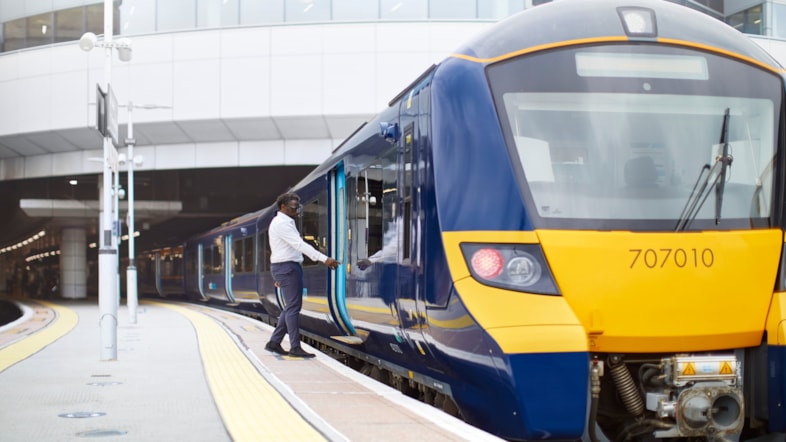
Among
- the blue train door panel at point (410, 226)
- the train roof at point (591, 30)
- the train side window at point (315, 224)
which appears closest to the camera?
the train roof at point (591, 30)

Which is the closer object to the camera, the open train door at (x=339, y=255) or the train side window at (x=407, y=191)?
the train side window at (x=407, y=191)

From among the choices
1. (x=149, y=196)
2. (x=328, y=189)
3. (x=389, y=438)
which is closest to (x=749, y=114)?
(x=389, y=438)

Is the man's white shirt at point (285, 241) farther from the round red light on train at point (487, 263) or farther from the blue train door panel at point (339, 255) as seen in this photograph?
the round red light on train at point (487, 263)

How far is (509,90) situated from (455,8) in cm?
2386

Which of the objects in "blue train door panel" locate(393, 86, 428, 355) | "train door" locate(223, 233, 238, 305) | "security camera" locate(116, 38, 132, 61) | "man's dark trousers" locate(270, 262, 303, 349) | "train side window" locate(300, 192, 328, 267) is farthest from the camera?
"train door" locate(223, 233, 238, 305)

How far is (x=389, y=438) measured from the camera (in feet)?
16.8

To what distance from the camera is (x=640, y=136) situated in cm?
560

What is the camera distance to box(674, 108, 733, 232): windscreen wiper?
17.9ft

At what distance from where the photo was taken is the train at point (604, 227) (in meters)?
5.18

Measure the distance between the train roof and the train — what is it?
18mm

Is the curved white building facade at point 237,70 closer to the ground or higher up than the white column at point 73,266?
higher up

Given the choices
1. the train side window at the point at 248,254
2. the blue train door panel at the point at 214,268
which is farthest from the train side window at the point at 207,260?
the train side window at the point at 248,254

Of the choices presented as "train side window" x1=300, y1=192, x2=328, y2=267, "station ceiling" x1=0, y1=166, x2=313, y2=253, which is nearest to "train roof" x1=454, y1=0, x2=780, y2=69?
"train side window" x1=300, y1=192, x2=328, y2=267

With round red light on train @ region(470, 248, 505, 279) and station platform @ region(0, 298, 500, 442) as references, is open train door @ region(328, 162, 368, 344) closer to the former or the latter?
station platform @ region(0, 298, 500, 442)
